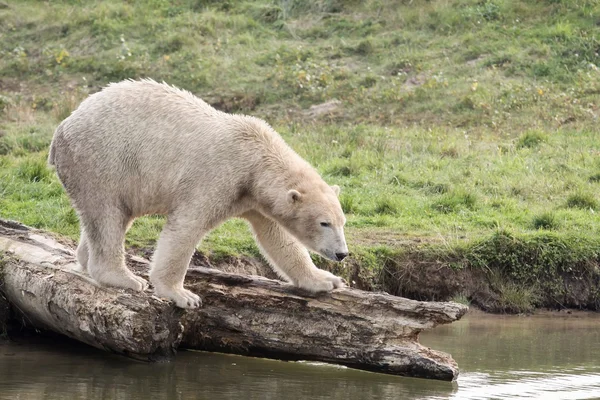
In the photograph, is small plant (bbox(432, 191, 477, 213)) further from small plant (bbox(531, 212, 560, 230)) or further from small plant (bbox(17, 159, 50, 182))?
small plant (bbox(17, 159, 50, 182))

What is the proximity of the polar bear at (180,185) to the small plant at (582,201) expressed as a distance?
552cm

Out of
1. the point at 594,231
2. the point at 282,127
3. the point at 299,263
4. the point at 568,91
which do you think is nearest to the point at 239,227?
the point at 299,263

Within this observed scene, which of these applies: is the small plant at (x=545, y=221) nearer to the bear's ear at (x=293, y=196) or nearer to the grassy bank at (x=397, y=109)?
the grassy bank at (x=397, y=109)

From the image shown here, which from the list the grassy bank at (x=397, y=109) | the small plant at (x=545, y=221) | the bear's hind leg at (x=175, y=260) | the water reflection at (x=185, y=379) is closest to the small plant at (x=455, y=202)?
the grassy bank at (x=397, y=109)

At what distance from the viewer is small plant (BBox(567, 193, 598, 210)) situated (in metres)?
13.0

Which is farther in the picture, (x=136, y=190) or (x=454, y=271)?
(x=454, y=271)

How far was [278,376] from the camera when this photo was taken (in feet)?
27.6

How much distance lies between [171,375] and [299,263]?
142 cm

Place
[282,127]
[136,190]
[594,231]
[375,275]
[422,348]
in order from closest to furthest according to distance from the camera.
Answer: [422,348], [136,190], [375,275], [594,231], [282,127]

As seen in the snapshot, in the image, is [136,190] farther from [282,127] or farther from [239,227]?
[282,127]

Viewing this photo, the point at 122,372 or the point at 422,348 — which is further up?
the point at 422,348

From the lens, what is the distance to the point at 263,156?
8453 millimetres

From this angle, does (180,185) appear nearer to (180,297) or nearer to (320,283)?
(180,297)

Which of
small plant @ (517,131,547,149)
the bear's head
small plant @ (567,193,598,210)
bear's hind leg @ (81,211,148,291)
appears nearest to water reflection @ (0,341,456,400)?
bear's hind leg @ (81,211,148,291)
